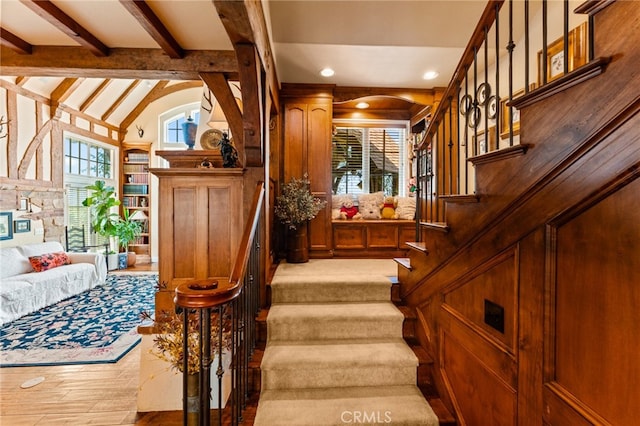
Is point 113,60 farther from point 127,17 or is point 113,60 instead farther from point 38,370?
point 38,370

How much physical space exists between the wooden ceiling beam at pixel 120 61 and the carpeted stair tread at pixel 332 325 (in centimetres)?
221

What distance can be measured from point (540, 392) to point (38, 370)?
4281 millimetres

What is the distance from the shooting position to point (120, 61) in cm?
255

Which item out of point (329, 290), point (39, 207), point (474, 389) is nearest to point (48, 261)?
point (39, 207)

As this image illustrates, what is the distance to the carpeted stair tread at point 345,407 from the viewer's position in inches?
67.6

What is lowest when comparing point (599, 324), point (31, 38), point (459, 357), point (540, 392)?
point (459, 357)

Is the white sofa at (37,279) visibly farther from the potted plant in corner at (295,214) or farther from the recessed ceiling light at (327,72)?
the recessed ceiling light at (327,72)

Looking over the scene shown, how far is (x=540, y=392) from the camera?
1208 mm

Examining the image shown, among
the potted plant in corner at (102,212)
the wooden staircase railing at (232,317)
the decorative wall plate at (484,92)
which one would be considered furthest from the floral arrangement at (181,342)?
the potted plant in corner at (102,212)

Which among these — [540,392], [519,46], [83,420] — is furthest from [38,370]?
[519,46]

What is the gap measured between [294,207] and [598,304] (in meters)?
2.74

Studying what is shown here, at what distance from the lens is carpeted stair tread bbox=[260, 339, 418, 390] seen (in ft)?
6.46

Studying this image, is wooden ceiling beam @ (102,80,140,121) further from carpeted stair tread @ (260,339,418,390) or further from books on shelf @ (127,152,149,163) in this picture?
carpeted stair tread @ (260,339,418,390)

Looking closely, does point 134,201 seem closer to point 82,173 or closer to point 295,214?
point 82,173
